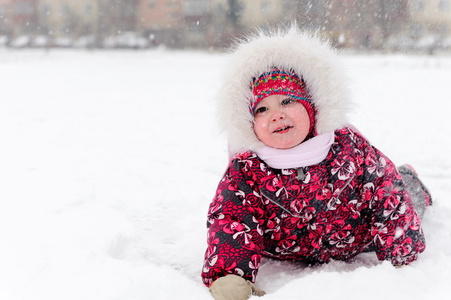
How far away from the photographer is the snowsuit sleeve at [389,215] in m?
1.71

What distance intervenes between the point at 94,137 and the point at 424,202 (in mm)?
3155

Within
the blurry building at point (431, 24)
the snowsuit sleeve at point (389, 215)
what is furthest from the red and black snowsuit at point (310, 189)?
the blurry building at point (431, 24)

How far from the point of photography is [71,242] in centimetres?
197

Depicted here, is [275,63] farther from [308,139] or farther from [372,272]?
[372,272]

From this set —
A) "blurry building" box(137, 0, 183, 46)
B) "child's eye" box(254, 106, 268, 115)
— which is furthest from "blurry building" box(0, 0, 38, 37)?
"child's eye" box(254, 106, 268, 115)

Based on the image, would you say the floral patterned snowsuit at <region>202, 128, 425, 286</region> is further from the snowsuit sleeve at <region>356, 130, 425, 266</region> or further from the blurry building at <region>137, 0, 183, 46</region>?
the blurry building at <region>137, 0, 183, 46</region>

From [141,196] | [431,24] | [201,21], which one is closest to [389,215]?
[141,196]

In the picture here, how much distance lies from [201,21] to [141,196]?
670 inches

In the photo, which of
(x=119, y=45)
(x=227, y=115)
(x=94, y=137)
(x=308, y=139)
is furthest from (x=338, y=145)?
(x=119, y=45)

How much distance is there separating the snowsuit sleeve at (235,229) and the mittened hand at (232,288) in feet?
0.19

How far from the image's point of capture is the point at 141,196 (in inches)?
110

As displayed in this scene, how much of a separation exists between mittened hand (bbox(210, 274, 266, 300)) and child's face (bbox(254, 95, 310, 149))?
0.54m

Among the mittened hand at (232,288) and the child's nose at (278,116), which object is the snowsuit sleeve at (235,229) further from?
the child's nose at (278,116)

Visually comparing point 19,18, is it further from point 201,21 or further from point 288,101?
point 288,101
